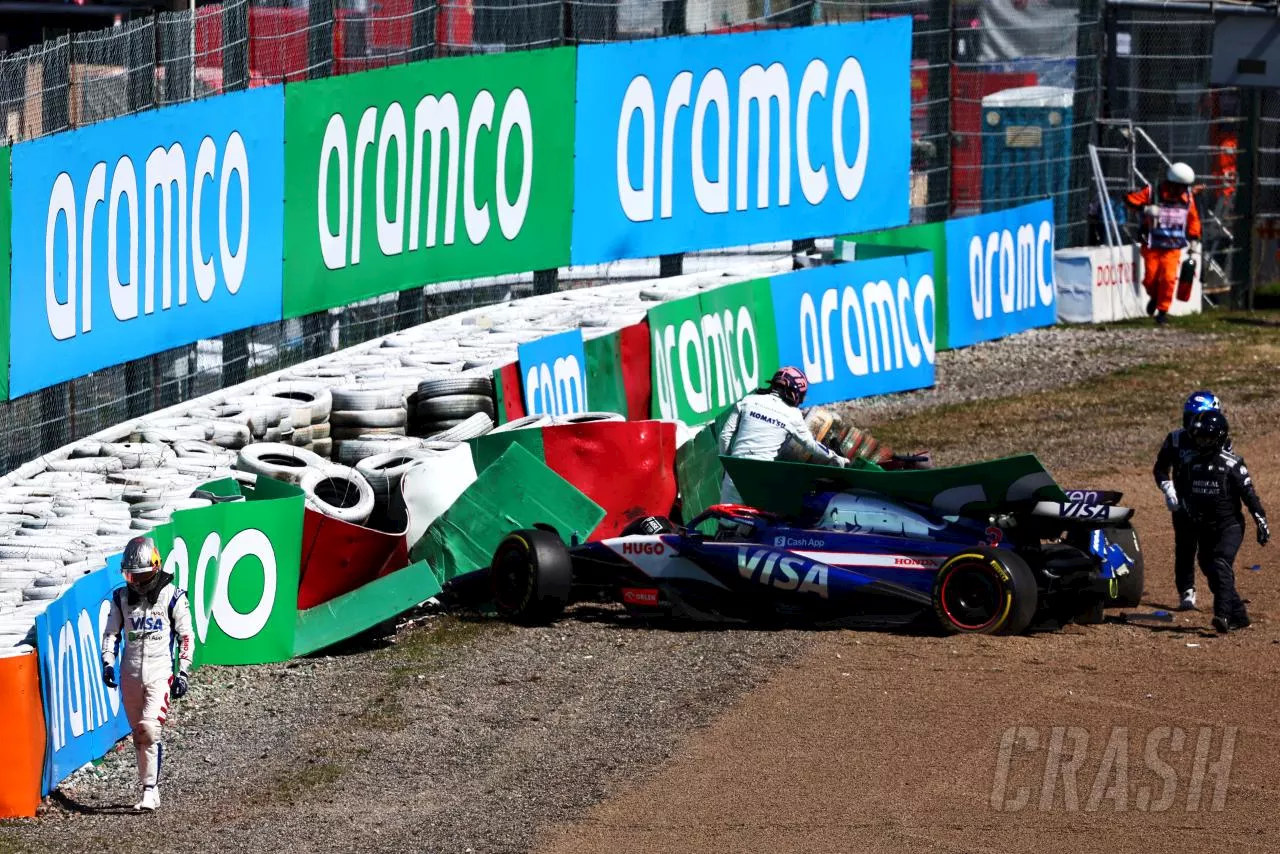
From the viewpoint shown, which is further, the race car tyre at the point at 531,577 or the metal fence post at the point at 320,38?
the metal fence post at the point at 320,38

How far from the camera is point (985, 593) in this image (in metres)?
11.6

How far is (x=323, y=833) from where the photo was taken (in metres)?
8.49

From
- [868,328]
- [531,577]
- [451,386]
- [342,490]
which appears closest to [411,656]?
[531,577]

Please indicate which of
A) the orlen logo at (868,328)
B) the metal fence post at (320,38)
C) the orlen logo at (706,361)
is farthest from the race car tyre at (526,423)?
the orlen logo at (868,328)

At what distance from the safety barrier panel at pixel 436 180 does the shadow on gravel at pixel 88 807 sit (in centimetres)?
412

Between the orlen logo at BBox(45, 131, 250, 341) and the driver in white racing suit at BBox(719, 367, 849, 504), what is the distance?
4.25m

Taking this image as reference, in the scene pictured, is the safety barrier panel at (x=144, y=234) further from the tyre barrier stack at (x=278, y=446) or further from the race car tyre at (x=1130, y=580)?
the race car tyre at (x=1130, y=580)

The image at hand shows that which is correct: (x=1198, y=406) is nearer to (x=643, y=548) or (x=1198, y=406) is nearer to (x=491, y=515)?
(x=643, y=548)

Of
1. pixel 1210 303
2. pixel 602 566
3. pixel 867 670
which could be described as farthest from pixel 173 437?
pixel 1210 303

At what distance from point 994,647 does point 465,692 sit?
3.07 m

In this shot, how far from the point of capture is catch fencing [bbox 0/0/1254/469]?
528 inches

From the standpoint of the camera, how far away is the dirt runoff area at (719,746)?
845 centimetres

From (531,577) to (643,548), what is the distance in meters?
0.73

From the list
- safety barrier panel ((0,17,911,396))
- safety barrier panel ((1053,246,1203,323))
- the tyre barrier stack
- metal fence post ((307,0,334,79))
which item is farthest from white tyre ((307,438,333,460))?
safety barrier panel ((1053,246,1203,323))
